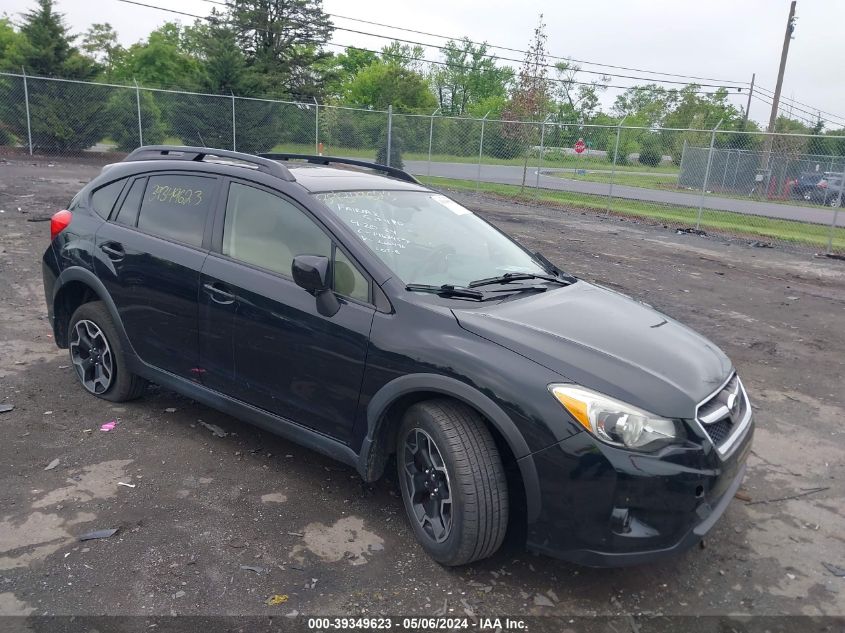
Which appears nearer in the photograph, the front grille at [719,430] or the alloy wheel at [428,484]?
the front grille at [719,430]

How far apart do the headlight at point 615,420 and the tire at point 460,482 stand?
42 centimetres

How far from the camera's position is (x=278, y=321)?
353 cm

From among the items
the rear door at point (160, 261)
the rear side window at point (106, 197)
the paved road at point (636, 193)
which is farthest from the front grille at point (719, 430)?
the paved road at point (636, 193)

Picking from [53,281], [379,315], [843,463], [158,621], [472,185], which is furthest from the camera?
[472,185]

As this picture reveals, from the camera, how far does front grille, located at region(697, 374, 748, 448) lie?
288 centimetres

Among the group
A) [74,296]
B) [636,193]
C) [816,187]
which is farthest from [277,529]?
[636,193]

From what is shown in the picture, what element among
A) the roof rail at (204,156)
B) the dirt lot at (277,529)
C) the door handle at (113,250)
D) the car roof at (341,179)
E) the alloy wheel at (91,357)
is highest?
the roof rail at (204,156)

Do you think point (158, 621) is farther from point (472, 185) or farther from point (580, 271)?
point (472, 185)

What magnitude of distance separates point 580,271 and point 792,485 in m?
5.91

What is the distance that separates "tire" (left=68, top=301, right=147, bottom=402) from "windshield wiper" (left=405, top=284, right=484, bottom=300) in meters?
2.27

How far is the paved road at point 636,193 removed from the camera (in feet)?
63.4

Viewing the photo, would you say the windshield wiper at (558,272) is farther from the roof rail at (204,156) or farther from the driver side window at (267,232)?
the roof rail at (204,156)

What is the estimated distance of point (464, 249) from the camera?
395 centimetres

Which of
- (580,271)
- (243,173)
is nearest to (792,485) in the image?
(243,173)
